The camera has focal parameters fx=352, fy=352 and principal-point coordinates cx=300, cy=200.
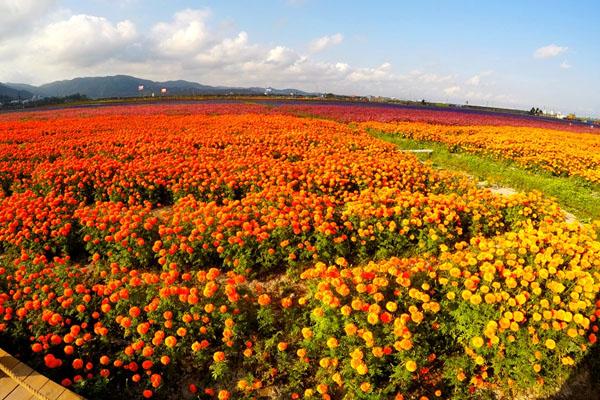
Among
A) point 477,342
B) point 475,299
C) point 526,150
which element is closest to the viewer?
point 477,342

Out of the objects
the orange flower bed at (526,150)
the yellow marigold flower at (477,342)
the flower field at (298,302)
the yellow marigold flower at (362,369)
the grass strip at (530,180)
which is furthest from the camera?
the orange flower bed at (526,150)

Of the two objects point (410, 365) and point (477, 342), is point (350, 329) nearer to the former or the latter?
point (410, 365)

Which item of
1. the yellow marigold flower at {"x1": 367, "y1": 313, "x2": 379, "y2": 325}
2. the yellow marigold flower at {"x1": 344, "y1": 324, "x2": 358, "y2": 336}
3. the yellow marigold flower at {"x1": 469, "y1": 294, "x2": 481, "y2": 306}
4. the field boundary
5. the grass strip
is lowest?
the field boundary

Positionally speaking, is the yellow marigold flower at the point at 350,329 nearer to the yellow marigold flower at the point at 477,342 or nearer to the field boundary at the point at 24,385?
the yellow marigold flower at the point at 477,342

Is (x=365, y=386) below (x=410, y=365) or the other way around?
below

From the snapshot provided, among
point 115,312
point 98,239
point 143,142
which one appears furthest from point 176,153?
point 115,312

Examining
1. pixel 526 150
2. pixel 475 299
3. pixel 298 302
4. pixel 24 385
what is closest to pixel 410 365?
pixel 475 299

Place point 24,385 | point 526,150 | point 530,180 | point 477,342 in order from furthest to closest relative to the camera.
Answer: point 526,150
point 530,180
point 477,342
point 24,385

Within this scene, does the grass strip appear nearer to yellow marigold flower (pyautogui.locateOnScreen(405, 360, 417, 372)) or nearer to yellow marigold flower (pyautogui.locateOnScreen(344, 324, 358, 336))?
yellow marigold flower (pyautogui.locateOnScreen(405, 360, 417, 372))

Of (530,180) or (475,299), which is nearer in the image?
(475,299)

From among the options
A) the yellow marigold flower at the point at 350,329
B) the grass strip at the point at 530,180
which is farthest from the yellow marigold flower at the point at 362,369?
the grass strip at the point at 530,180

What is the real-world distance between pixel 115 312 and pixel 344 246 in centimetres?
357

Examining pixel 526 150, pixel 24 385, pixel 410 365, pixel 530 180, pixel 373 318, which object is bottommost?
pixel 24 385

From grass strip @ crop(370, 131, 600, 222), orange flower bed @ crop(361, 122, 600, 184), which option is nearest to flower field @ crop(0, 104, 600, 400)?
grass strip @ crop(370, 131, 600, 222)
